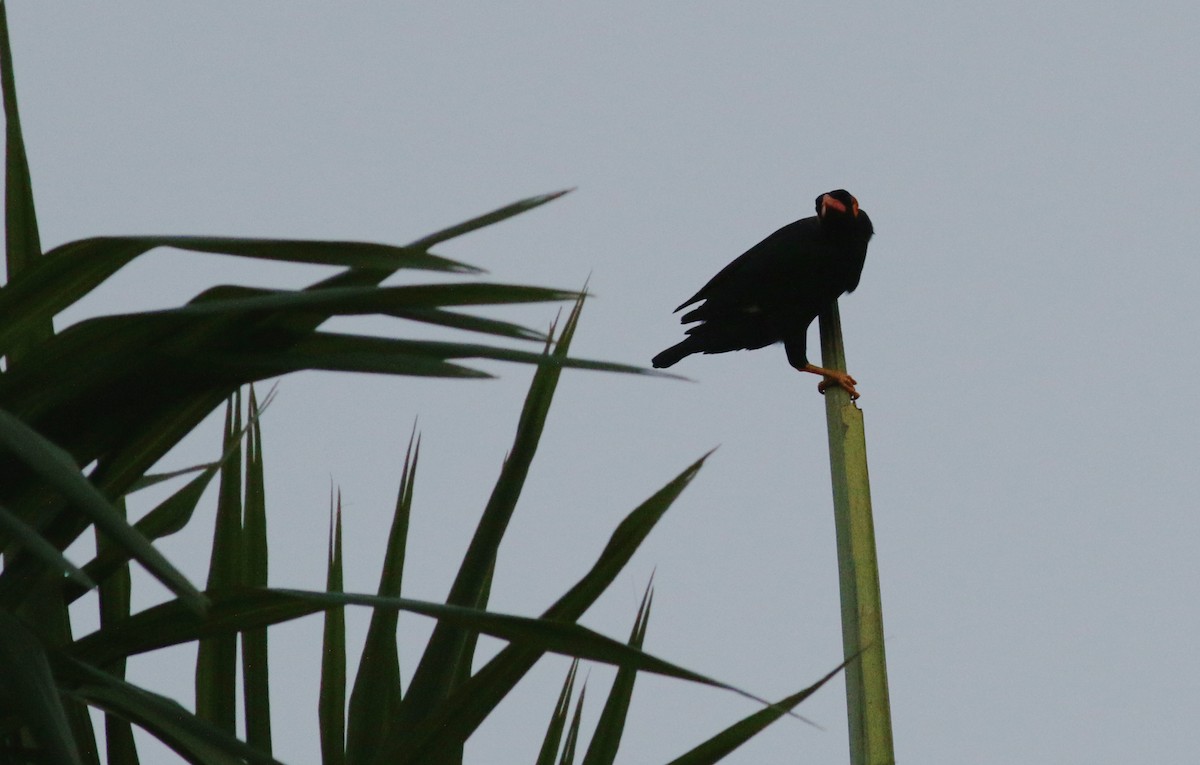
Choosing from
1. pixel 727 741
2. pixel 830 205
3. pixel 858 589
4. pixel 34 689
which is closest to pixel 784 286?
pixel 830 205

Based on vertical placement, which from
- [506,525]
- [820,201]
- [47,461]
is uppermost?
[820,201]

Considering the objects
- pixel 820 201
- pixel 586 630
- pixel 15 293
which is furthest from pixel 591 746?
pixel 820 201

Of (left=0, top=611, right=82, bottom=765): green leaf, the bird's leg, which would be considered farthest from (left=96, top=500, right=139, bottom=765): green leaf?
the bird's leg

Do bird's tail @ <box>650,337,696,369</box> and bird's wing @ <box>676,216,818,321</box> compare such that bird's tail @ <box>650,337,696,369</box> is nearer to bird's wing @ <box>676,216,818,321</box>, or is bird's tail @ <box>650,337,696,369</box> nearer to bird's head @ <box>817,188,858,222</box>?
bird's wing @ <box>676,216,818,321</box>

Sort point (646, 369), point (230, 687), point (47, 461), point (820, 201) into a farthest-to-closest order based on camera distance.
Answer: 1. point (820, 201)
2. point (230, 687)
3. point (646, 369)
4. point (47, 461)

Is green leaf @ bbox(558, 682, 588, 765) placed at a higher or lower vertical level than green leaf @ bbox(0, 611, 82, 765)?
higher

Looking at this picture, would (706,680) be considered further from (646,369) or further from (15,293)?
(15,293)

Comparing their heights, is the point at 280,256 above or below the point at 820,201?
below

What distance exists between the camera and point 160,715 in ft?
3.66

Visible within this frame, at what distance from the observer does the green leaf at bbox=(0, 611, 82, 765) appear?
906 mm

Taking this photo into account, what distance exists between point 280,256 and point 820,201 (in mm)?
2819

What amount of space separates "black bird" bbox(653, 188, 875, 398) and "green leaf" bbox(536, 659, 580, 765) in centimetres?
216

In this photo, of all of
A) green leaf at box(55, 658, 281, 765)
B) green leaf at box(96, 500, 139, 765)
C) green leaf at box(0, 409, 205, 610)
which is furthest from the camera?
green leaf at box(96, 500, 139, 765)

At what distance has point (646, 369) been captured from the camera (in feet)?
3.29
